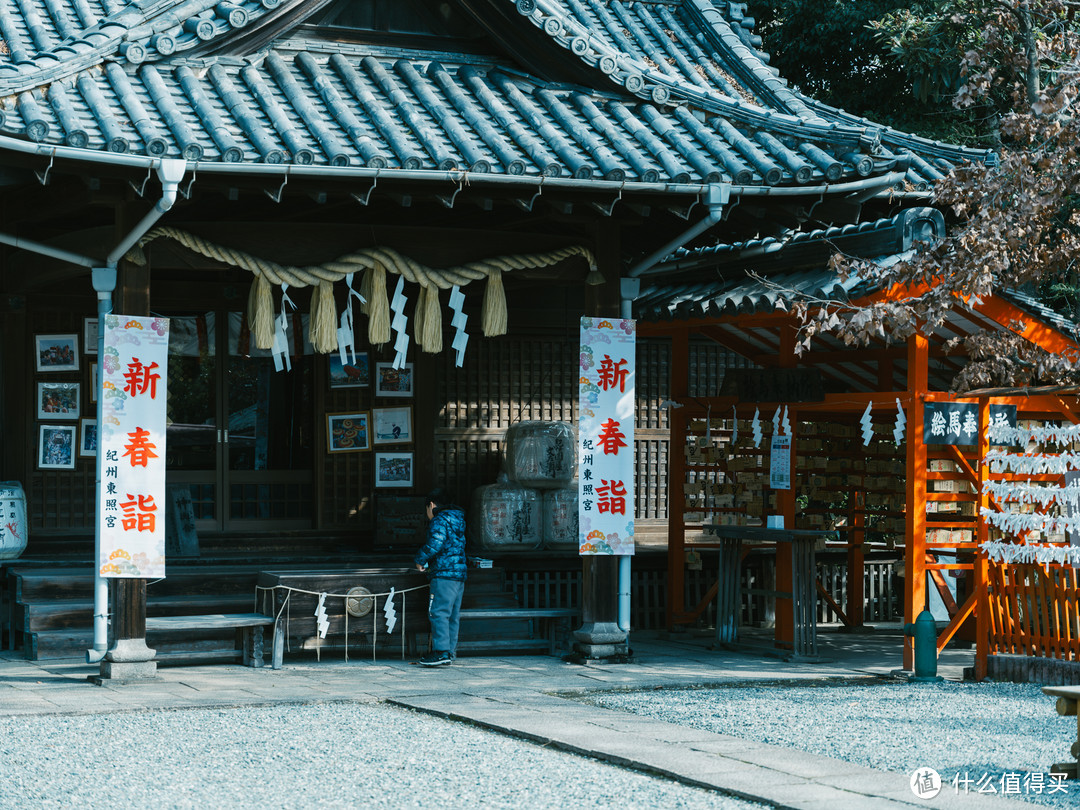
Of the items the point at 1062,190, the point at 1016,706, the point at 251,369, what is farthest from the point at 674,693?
the point at 251,369

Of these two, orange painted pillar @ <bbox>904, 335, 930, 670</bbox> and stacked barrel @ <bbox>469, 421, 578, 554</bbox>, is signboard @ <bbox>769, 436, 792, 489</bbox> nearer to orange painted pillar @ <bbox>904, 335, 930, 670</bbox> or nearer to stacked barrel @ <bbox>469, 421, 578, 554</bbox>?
orange painted pillar @ <bbox>904, 335, 930, 670</bbox>

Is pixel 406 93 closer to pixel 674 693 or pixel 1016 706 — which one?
pixel 674 693

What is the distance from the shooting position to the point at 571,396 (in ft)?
47.6

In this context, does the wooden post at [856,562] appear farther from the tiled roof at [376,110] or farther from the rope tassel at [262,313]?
the rope tassel at [262,313]

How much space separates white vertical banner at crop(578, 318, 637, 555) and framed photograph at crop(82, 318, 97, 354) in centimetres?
474

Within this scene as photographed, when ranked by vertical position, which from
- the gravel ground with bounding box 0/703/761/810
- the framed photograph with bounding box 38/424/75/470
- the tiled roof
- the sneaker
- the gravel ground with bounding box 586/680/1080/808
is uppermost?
the tiled roof

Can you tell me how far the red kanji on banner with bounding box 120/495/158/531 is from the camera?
393 inches

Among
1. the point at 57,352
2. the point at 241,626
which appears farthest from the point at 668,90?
the point at 57,352

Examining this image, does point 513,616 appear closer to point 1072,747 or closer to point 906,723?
point 906,723

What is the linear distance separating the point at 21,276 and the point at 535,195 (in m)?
5.14

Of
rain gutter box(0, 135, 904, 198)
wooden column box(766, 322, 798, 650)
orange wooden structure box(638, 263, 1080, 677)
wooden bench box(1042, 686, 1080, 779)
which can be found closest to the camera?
wooden bench box(1042, 686, 1080, 779)

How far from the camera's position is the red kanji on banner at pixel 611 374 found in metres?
11.3

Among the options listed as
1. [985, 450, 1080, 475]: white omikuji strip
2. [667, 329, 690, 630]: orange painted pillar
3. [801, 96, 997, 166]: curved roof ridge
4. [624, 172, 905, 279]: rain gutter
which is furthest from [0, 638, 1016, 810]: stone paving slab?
[801, 96, 997, 166]: curved roof ridge

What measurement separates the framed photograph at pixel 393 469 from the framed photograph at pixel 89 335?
295 centimetres
